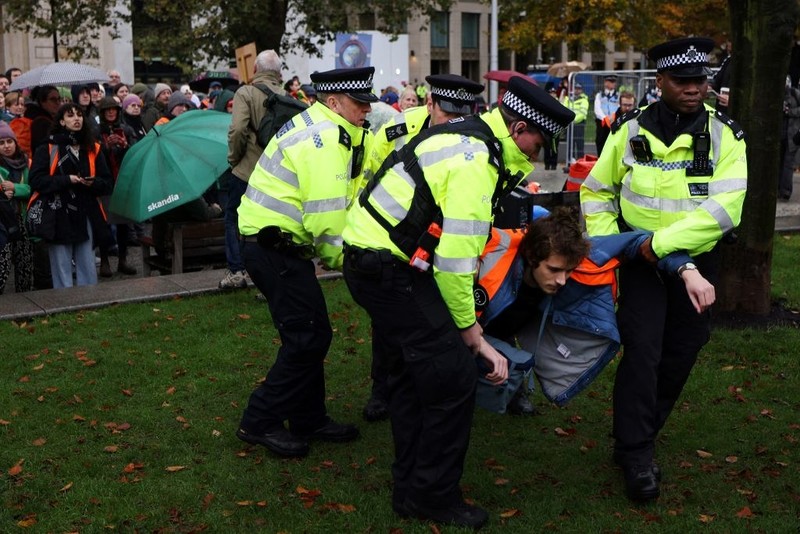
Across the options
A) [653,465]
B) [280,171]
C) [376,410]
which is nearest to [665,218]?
[653,465]

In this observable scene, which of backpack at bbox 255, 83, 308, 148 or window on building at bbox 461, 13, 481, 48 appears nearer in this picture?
backpack at bbox 255, 83, 308, 148

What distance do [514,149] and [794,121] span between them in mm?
12066

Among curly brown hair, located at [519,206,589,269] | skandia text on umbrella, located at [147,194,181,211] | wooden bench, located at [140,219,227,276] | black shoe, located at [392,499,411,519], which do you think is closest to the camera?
curly brown hair, located at [519,206,589,269]

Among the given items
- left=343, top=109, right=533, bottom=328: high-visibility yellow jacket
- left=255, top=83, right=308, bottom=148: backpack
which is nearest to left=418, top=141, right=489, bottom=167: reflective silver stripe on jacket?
left=343, top=109, right=533, bottom=328: high-visibility yellow jacket

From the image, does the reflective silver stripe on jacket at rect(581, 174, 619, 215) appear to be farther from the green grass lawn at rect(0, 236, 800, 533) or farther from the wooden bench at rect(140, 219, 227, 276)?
the wooden bench at rect(140, 219, 227, 276)

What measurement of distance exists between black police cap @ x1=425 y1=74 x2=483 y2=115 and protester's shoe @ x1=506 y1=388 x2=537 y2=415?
1729 millimetres

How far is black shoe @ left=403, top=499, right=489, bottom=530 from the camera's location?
459cm

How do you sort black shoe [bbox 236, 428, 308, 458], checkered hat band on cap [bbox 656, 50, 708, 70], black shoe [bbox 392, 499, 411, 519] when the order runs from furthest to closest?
black shoe [bbox 236, 428, 308, 458] → checkered hat band on cap [bbox 656, 50, 708, 70] → black shoe [bbox 392, 499, 411, 519]

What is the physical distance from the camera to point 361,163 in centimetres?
557

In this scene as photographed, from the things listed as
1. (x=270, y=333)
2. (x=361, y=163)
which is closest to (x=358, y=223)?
(x=361, y=163)

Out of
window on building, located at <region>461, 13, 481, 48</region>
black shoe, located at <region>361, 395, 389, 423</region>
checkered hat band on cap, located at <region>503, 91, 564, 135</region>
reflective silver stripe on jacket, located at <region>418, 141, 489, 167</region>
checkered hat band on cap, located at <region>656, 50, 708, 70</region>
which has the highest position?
window on building, located at <region>461, 13, 481, 48</region>

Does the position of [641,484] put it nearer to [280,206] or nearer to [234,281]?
[280,206]

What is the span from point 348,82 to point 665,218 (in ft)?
5.59

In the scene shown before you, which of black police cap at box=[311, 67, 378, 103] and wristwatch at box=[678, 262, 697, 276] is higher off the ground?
black police cap at box=[311, 67, 378, 103]
